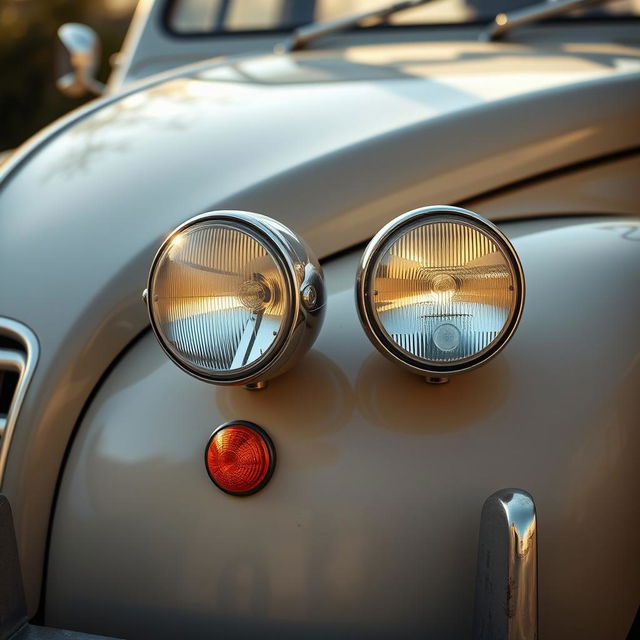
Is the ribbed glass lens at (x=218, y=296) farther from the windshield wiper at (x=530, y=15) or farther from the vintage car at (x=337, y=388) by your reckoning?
the windshield wiper at (x=530, y=15)

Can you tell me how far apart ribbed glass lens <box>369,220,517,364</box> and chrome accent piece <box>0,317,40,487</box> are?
0.56m

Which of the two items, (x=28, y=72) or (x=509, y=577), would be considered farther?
(x=28, y=72)

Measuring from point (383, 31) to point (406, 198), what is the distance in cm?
102

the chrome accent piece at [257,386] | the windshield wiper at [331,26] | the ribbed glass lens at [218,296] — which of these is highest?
the windshield wiper at [331,26]

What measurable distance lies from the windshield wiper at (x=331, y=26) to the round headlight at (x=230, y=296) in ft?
4.28

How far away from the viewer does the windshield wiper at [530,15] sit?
214cm

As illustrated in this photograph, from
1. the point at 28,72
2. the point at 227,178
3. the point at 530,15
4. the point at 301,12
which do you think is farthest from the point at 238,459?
the point at 28,72

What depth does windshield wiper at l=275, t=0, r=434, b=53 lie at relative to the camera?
229 centimetres

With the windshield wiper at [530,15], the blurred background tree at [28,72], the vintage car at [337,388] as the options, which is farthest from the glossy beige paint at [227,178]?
the blurred background tree at [28,72]

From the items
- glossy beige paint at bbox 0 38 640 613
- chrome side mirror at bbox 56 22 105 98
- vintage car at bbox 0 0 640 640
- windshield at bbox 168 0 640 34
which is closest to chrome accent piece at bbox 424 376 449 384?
vintage car at bbox 0 0 640 640

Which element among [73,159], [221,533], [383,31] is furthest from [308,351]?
[383,31]

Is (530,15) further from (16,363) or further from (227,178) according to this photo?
(16,363)

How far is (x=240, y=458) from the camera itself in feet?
4.04

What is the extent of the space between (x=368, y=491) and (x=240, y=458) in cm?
18
